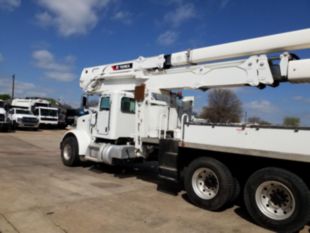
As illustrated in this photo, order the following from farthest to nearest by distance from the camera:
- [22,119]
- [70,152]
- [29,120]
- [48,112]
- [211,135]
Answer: [48,112], [29,120], [22,119], [70,152], [211,135]

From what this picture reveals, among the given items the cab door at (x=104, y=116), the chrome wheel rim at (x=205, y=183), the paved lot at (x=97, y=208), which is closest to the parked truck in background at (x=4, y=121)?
the paved lot at (x=97, y=208)

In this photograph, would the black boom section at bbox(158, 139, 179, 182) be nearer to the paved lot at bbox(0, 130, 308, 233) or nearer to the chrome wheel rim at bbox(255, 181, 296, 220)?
the paved lot at bbox(0, 130, 308, 233)

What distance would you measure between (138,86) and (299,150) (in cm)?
508

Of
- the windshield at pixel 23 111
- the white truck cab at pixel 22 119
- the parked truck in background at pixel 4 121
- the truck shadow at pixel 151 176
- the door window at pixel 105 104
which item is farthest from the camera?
the windshield at pixel 23 111

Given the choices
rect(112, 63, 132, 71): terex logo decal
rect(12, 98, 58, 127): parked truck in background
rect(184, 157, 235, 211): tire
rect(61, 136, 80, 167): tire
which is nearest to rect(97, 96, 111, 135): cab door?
rect(112, 63, 132, 71): terex logo decal

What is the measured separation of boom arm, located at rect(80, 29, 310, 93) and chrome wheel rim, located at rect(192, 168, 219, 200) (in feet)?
6.79

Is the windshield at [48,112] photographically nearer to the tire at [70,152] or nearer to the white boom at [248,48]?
the tire at [70,152]

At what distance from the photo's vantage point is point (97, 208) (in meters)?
5.91

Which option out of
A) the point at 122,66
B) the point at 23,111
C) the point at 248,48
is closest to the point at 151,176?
the point at 122,66

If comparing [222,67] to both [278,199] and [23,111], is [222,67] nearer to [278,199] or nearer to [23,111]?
[278,199]

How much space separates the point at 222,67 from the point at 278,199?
10.3 feet

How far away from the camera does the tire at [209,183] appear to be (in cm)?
596

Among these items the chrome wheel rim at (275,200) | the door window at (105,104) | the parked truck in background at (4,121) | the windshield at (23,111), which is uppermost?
the windshield at (23,111)

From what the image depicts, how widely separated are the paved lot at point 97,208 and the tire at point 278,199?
34cm
